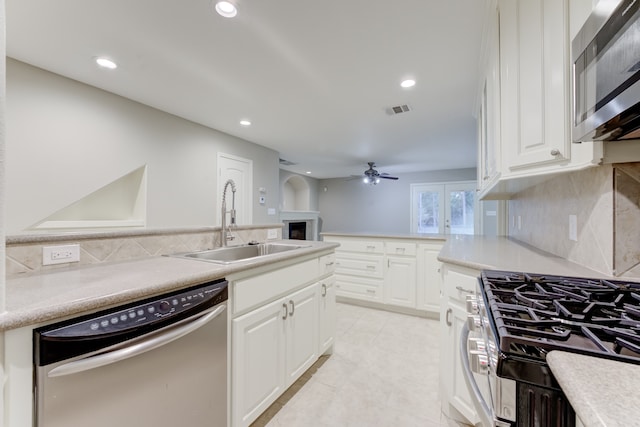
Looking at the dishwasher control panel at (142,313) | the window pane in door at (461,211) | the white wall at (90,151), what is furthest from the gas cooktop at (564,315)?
the window pane in door at (461,211)

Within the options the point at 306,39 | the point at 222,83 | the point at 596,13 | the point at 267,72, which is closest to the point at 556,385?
the point at 596,13

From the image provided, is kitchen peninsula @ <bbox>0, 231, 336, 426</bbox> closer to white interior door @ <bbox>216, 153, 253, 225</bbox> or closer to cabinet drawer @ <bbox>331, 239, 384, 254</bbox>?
cabinet drawer @ <bbox>331, 239, 384, 254</bbox>

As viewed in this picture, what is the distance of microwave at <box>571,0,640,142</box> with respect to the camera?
0.66 metres

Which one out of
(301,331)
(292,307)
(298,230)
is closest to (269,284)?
(292,307)

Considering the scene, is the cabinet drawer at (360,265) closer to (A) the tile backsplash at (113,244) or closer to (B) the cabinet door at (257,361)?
(A) the tile backsplash at (113,244)

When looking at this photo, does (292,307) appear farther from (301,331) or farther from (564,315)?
(564,315)

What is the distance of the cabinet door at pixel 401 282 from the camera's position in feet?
10.6

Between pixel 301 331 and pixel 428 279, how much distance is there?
1.93 m

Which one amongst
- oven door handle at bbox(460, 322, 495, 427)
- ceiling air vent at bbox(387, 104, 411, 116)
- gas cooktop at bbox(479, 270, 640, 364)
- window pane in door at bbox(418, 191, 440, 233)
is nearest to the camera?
gas cooktop at bbox(479, 270, 640, 364)

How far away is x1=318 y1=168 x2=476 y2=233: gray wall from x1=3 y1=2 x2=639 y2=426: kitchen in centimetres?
314

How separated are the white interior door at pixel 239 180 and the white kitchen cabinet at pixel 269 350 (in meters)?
2.62

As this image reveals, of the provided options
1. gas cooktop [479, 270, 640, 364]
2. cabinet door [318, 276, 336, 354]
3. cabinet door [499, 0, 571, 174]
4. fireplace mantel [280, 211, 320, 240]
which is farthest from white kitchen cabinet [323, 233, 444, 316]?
fireplace mantel [280, 211, 320, 240]

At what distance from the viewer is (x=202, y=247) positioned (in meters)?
1.86

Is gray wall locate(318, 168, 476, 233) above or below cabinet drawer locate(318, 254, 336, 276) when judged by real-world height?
above
